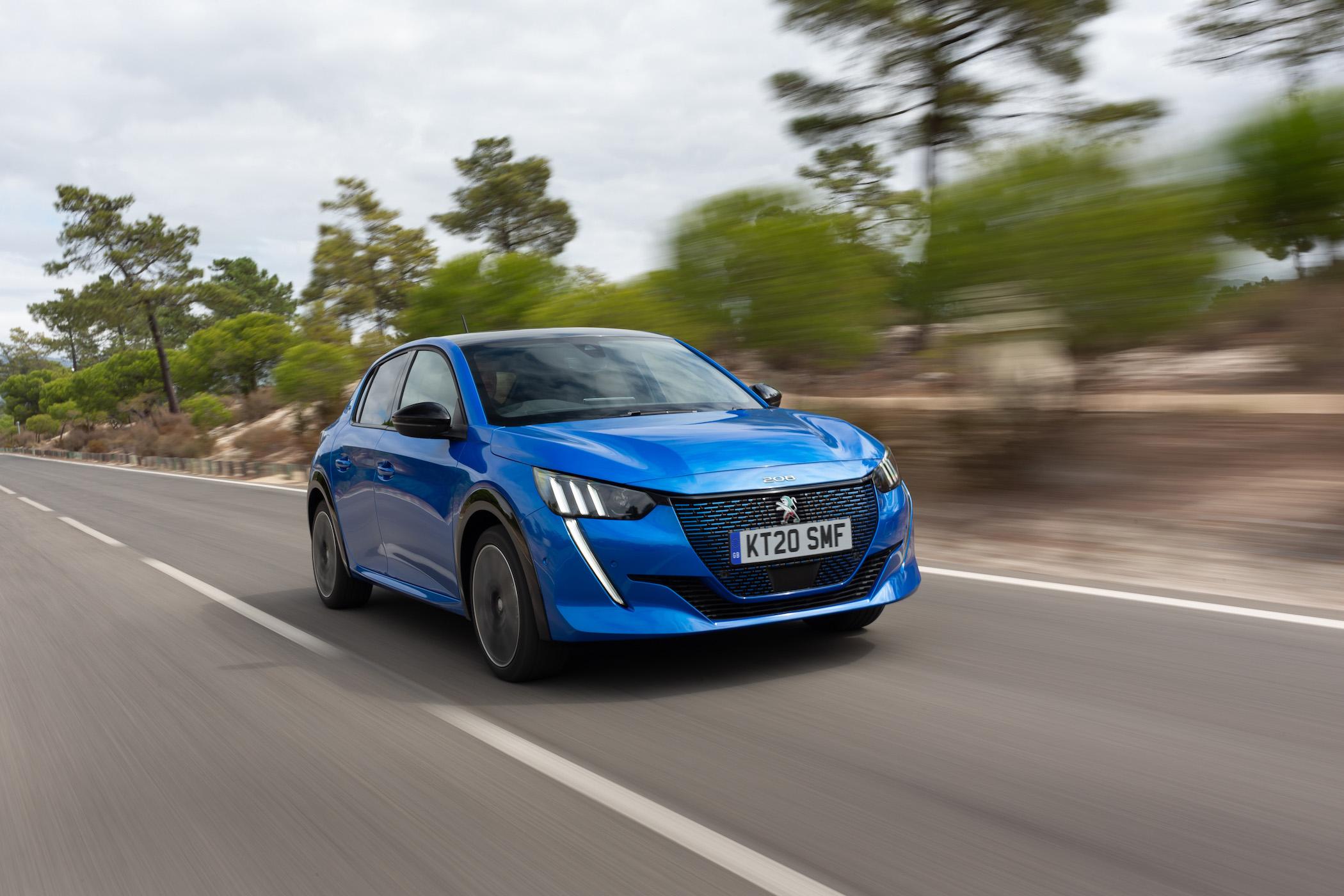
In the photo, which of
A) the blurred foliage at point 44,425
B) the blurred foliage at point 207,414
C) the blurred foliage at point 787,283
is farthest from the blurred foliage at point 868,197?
the blurred foliage at point 44,425

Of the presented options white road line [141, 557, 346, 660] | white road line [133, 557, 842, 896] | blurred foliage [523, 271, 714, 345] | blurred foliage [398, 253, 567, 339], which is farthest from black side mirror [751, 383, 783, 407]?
blurred foliage [398, 253, 567, 339]

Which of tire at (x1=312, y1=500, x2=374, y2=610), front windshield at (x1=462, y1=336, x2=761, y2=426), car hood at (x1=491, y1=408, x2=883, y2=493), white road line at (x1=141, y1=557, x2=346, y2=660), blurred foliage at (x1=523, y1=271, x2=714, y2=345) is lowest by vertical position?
white road line at (x1=141, y1=557, x2=346, y2=660)

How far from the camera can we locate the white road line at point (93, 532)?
13.4 meters

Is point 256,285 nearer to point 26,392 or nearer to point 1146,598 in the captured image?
point 26,392

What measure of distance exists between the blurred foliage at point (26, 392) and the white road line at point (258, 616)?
137m

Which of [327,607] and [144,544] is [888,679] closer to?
[327,607]

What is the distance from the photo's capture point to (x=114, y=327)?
7888 cm

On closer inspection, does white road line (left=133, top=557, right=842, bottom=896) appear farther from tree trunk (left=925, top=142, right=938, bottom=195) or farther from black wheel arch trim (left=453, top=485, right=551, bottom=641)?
tree trunk (left=925, top=142, right=938, bottom=195)

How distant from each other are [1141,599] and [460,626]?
359cm

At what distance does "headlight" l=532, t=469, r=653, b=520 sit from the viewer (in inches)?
192

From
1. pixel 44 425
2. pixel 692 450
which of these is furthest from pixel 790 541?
pixel 44 425

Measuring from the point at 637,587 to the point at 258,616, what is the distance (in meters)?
3.83

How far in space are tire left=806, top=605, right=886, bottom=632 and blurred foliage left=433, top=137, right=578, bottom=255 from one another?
49.7 m

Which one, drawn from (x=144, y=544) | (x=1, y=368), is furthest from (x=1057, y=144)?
(x=1, y=368)
